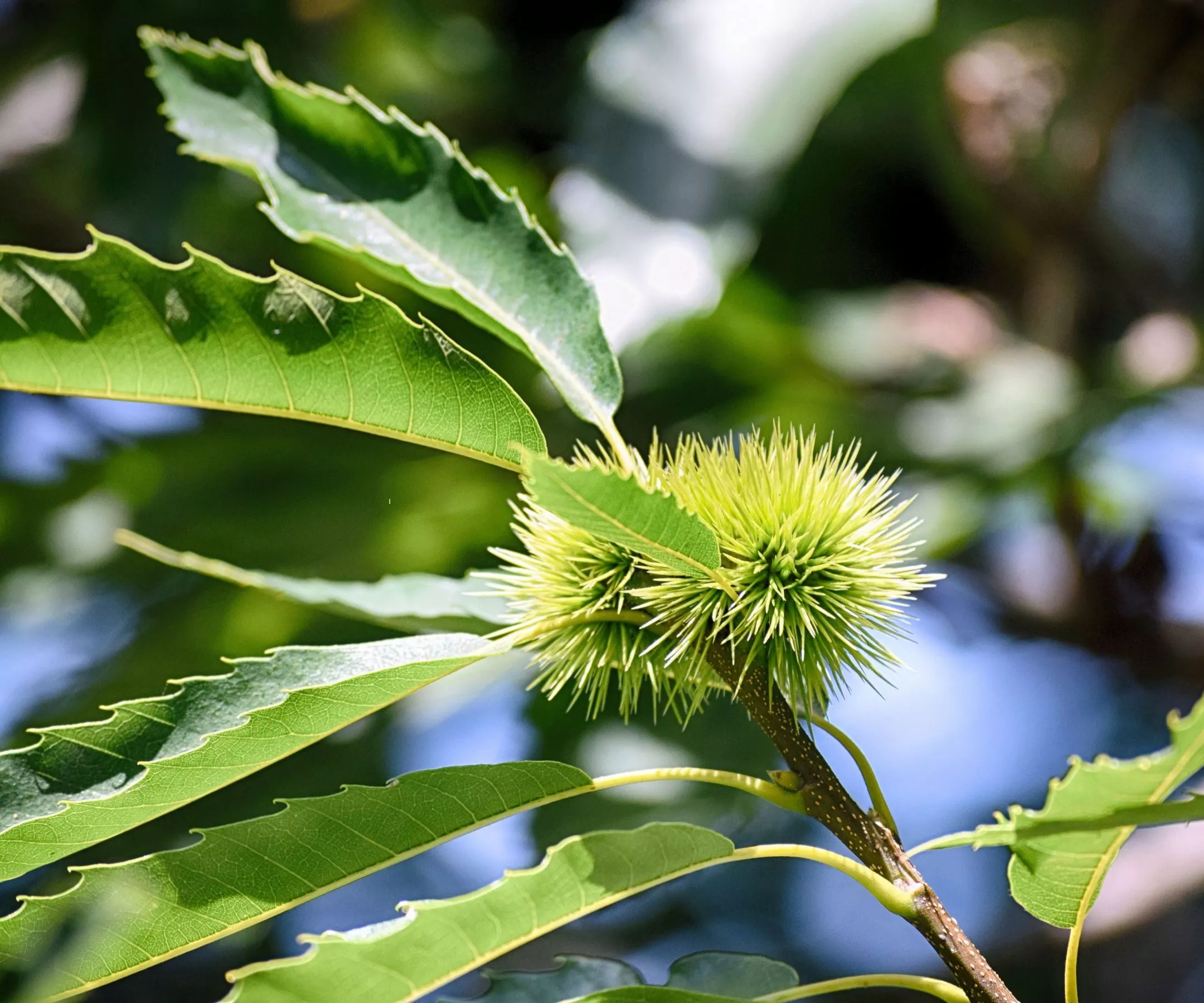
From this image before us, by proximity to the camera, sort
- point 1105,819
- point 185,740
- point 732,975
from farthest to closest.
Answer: point 732,975
point 185,740
point 1105,819

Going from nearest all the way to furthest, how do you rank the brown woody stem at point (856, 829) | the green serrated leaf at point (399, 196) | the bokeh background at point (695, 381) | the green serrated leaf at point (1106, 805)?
the green serrated leaf at point (1106, 805)
the brown woody stem at point (856, 829)
the green serrated leaf at point (399, 196)
the bokeh background at point (695, 381)

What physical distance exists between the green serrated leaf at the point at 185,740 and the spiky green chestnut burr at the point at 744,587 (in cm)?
9

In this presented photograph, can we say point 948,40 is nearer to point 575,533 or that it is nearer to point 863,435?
point 863,435

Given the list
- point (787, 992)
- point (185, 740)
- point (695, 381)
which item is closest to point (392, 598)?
point (185, 740)

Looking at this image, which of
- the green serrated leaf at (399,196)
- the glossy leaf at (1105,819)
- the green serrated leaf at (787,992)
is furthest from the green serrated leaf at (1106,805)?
the green serrated leaf at (399,196)

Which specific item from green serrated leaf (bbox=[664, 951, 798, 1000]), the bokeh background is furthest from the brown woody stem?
the bokeh background

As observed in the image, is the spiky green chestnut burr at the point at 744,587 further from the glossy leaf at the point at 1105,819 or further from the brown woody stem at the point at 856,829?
the glossy leaf at the point at 1105,819

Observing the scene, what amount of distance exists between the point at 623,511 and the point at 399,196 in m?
0.33

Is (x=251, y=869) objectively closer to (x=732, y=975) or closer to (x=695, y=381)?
(x=732, y=975)

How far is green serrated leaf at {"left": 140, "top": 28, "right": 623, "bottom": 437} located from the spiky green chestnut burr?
A: 81 mm

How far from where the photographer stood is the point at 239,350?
58 centimetres

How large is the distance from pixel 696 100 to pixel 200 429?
998 mm

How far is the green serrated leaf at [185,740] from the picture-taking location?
53 centimetres

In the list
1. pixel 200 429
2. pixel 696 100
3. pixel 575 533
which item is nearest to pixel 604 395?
pixel 575 533
